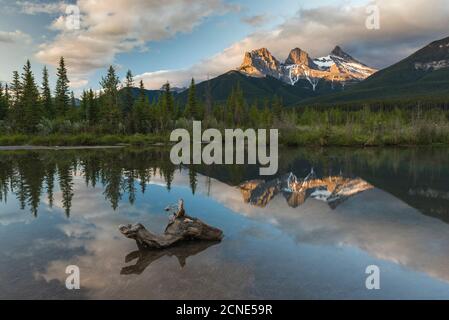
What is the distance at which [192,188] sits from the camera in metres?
20.2

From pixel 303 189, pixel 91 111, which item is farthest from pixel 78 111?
pixel 303 189

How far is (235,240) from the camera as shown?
10.8 metres

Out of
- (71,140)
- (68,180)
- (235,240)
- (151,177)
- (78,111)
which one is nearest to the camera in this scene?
(235,240)

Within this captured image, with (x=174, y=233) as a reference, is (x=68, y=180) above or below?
below

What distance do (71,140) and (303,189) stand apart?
1778 inches

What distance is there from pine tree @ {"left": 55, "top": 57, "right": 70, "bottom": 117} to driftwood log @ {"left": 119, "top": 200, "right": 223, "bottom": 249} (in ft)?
234

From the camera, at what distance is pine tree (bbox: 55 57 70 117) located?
73125mm

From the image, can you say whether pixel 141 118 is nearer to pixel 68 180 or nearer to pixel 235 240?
pixel 68 180

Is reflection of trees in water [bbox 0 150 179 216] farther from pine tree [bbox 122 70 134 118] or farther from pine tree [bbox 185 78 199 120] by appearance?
pine tree [bbox 185 78 199 120]

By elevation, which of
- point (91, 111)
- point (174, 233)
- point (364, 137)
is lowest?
point (174, 233)

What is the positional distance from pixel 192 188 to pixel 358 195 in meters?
8.87

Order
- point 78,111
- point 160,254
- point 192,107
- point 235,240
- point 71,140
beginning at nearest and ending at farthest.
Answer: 1. point 160,254
2. point 235,240
3. point 71,140
4. point 78,111
5. point 192,107

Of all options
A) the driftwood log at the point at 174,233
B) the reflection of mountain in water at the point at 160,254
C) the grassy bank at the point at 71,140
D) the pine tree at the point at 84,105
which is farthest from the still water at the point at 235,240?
the pine tree at the point at 84,105
